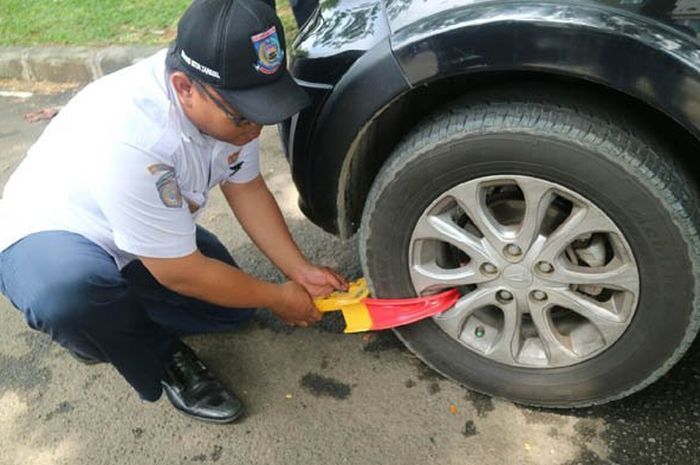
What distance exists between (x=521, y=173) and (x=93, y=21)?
4.49 metres

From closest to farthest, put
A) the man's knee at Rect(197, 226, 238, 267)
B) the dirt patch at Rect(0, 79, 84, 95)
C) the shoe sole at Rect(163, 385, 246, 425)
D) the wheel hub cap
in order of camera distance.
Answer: the wheel hub cap
the shoe sole at Rect(163, 385, 246, 425)
the man's knee at Rect(197, 226, 238, 267)
the dirt patch at Rect(0, 79, 84, 95)

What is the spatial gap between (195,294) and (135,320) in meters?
0.20

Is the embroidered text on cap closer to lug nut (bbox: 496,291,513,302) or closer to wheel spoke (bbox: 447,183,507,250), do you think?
wheel spoke (bbox: 447,183,507,250)

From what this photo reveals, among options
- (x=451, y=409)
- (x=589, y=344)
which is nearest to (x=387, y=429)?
(x=451, y=409)

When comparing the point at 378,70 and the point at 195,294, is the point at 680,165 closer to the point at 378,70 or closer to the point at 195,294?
the point at 378,70

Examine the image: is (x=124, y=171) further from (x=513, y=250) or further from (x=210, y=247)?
(x=513, y=250)

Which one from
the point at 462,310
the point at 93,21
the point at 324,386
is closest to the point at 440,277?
the point at 462,310

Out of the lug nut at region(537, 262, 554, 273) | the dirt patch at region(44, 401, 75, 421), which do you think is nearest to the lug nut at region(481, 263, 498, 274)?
the lug nut at region(537, 262, 554, 273)

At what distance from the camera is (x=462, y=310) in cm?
190

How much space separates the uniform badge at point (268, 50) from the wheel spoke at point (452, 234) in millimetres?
565

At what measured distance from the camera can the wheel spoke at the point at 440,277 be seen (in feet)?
6.06

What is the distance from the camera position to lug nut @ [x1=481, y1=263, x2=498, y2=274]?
180cm

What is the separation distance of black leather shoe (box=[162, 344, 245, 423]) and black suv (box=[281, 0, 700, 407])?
1.87ft

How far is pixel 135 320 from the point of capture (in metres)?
1.92
